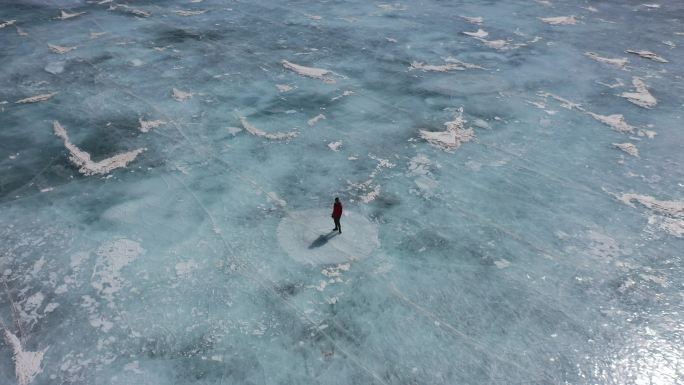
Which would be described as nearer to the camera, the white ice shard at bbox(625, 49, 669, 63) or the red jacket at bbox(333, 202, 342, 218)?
the red jacket at bbox(333, 202, 342, 218)

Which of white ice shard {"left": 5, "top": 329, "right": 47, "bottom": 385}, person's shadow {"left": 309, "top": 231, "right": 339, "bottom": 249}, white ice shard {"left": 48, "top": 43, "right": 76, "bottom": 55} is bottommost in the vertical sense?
white ice shard {"left": 5, "top": 329, "right": 47, "bottom": 385}

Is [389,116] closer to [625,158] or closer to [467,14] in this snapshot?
[625,158]

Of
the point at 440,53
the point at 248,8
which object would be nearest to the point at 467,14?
the point at 440,53

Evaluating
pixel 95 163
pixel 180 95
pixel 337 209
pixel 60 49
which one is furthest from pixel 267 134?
pixel 60 49

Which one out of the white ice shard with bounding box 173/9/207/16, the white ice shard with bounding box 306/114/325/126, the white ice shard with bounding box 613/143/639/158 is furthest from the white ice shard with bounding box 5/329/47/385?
the white ice shard with bounding box 173/9/207/16

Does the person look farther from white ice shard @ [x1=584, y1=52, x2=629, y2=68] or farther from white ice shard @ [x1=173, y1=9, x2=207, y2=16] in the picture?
white ice shard @ [x1=173, y1=9, x2=207, y2=16]

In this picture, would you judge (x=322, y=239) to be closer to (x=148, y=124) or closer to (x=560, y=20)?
(x=148, y=124)
